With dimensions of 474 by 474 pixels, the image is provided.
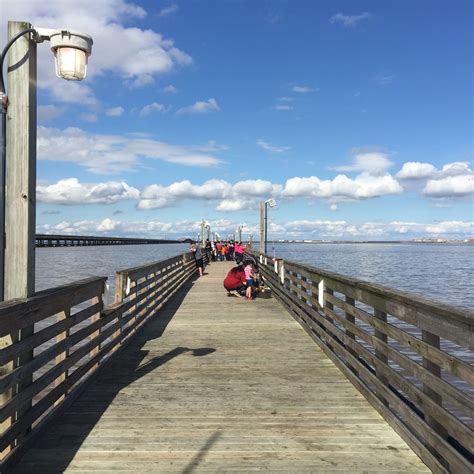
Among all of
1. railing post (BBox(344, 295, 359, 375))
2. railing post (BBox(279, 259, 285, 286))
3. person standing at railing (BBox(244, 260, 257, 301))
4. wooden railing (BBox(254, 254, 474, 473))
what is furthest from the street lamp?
person standing at railing (BBox(244, 260, 257, 301))

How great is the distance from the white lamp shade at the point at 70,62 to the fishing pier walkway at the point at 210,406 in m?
1.98

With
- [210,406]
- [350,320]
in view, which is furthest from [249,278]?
[210,406]

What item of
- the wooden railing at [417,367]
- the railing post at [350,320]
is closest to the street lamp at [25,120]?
the wooden railing at [417,367]

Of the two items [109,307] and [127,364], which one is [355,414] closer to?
[127,364]

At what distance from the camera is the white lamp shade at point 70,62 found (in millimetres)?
4156

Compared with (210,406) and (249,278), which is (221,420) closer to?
(210,406)

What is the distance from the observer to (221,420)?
4602 mm

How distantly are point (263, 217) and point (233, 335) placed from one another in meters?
16.1

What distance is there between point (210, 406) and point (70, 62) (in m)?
3.61

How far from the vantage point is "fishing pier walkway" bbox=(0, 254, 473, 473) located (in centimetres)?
366

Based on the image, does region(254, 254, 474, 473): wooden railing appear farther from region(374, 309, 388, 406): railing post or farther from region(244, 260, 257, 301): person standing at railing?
region(244, 260, 257, 301): person standing at railing

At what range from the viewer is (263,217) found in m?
A: 24.7

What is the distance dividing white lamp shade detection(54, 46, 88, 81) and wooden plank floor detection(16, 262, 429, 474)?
3.20 m

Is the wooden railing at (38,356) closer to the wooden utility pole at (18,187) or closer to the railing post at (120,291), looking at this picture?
the wooden utility pole at (18,187)
